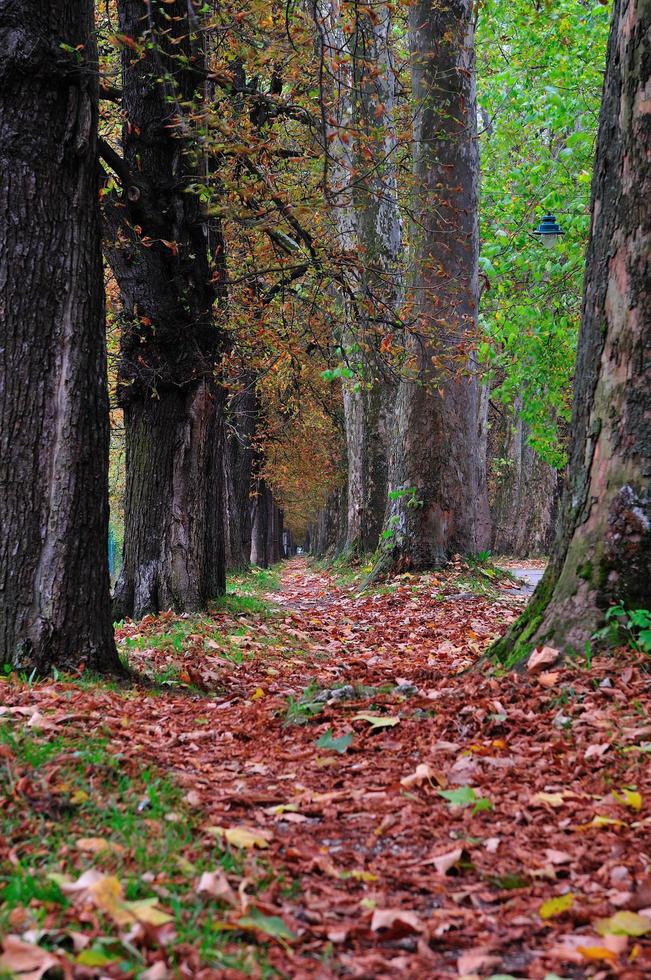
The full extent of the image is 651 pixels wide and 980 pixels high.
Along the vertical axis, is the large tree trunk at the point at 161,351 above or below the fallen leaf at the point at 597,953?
above

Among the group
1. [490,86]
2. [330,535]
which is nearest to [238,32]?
[490,86]

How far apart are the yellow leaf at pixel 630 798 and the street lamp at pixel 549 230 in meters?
10.9

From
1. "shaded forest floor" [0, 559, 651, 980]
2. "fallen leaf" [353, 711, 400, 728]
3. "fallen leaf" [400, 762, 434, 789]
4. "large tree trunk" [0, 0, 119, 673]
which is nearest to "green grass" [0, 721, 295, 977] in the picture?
"shaded forest floor" [0, 559, 651, 980]

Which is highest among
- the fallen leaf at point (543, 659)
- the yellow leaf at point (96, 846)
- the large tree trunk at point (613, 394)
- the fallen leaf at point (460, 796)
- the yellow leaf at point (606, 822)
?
the large tree trunk at point (613, 394)

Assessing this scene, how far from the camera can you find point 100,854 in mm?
2562

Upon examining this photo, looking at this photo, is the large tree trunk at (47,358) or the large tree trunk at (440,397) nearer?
the large tree trunk at (47,358)

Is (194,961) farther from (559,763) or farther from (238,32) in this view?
(238,32)

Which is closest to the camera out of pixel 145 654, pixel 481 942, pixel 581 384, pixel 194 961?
pixel 194 961

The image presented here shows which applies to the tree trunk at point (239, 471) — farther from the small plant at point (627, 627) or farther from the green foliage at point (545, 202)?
the small plant at point (627, 627)

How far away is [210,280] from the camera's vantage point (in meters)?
9.12

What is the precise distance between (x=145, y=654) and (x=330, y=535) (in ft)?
102

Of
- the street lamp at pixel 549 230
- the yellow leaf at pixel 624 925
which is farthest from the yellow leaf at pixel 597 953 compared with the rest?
the street lamp at pixel 549 230

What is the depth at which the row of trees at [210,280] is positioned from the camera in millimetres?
4734

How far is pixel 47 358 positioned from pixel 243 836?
3.58m
